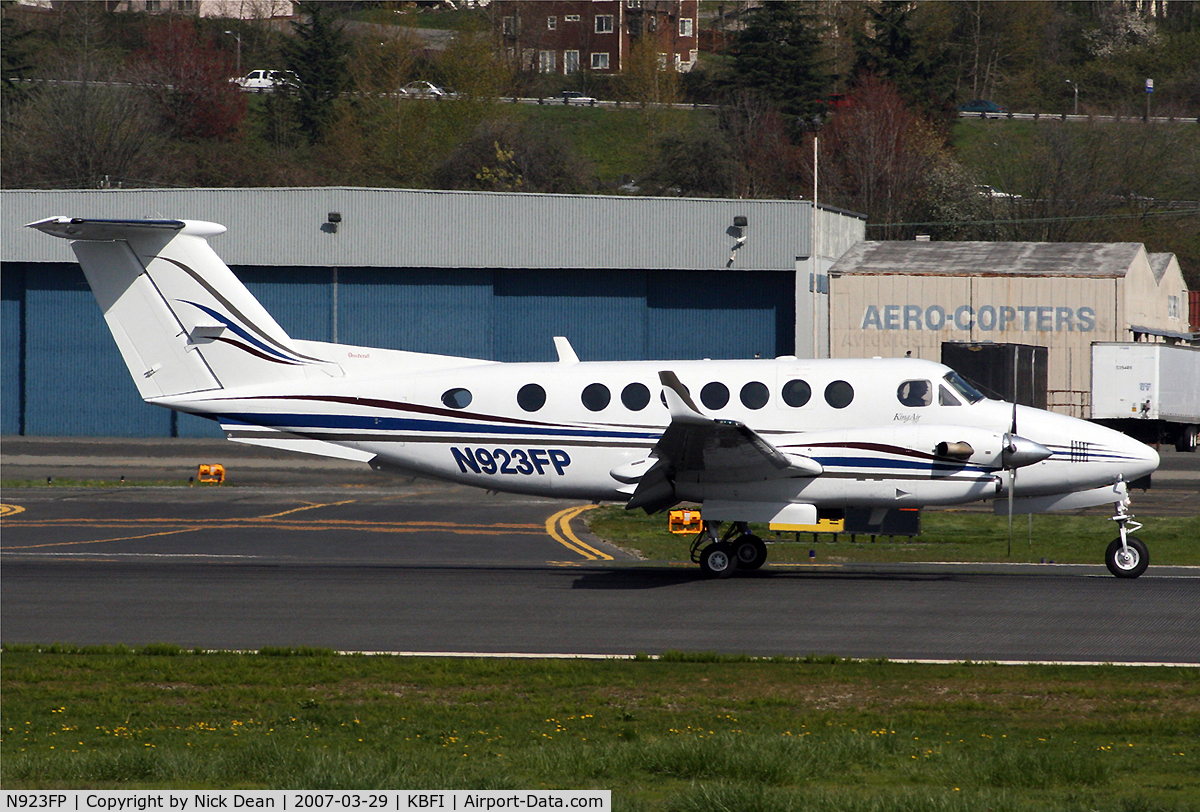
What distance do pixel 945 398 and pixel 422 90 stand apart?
78.3 m

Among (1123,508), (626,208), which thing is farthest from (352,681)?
(626,208)

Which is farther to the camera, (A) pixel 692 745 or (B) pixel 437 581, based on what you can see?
(B) pixel 437 581

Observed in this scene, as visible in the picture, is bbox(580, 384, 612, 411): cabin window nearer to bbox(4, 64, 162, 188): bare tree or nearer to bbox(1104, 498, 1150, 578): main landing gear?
bbox(1104, 498, 1150, 578): main landing gear

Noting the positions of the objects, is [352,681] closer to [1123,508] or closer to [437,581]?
[437,581]

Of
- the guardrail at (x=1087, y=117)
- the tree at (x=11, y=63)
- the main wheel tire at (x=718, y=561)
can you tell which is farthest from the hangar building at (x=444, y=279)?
the guardrail at (x=1087, y=117)

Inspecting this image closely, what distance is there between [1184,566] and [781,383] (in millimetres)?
7273

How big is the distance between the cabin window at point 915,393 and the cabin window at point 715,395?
2.42m

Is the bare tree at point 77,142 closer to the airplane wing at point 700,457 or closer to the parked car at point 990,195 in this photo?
the parked car at point 990,195

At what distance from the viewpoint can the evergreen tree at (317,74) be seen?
89.1 meters

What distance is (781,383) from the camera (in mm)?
→ 17562

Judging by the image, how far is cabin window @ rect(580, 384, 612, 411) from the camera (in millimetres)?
17844

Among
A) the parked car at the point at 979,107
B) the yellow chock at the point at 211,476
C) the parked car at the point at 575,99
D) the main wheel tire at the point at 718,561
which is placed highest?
the parked car at the point at 575,99

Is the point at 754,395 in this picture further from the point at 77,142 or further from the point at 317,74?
the point at 317,74

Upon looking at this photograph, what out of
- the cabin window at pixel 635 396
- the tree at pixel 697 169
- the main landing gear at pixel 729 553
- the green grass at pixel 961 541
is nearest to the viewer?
the main landing gear at pixel 729 553
